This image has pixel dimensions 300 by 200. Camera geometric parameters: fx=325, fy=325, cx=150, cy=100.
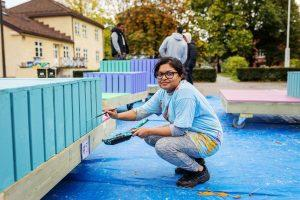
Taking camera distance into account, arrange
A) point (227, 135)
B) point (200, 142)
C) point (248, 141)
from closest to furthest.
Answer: point (200, 142), point (248, 141), point (227, 135)

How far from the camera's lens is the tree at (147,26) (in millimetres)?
19453

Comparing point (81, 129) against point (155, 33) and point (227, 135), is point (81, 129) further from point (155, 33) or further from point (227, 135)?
point (155, 33)

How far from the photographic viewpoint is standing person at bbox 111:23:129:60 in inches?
391

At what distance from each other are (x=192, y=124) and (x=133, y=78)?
4424 millimetres

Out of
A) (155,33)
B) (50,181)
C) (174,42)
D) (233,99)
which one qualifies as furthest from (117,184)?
(155,33)

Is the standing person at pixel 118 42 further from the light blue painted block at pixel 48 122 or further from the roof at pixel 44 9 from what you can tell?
the roof at pixel 44 9

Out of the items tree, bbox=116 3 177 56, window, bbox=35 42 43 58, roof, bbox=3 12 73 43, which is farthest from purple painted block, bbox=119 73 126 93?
window, bbox=35 42 43 58

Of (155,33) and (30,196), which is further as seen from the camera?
(155,33)

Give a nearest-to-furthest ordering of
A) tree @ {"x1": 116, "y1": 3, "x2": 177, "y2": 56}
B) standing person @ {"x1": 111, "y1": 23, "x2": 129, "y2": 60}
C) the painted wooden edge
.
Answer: the painted wooden edge → standing person @ {"x1": 111, "y1": 23, "x2": 129, "y2": 60} → tree @ {"x1": 116, "y1": 3, "x2": 177, "y2": 56}

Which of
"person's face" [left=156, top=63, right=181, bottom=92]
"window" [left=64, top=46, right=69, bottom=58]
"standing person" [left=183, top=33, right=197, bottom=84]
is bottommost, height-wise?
"person's face" [left=156, top=63, right=181, bottom=92]

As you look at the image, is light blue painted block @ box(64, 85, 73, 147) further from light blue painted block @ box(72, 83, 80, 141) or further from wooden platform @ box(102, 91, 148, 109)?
wooden platform @ box(102, 91, 148, 109)

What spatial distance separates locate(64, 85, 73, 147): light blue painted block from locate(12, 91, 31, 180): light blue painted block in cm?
60

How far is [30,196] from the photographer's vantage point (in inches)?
83.9

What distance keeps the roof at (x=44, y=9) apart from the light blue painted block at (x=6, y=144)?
33150 mm
